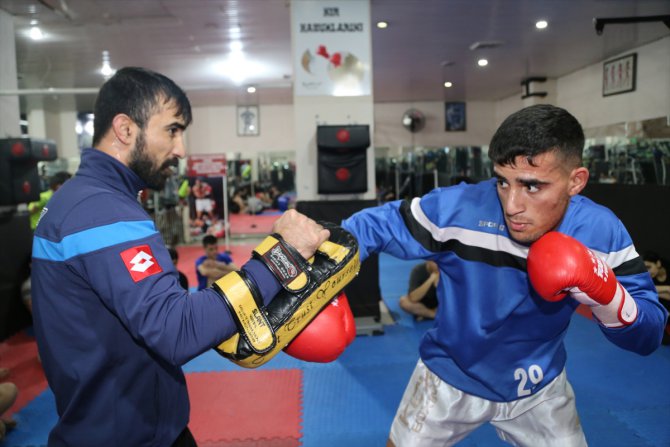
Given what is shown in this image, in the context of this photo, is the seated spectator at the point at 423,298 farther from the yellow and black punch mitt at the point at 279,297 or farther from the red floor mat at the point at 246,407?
the yellow and black punch mitt at the point at 279,297

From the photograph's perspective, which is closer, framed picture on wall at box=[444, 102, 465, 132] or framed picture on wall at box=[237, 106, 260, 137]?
framed picture on wall at box=[237, 106, 260, 137]

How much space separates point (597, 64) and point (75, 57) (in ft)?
30.6

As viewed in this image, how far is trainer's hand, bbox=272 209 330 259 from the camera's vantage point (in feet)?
4.21

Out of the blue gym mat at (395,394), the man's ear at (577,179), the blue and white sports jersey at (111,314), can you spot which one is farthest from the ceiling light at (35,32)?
the man's ear at (577,179)

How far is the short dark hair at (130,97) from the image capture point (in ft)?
4.19

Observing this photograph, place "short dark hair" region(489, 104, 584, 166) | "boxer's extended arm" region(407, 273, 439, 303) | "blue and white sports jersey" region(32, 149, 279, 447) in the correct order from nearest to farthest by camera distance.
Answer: "blue and white sports jersey" region(32, 149, 279, 447)
"short dark hair" region(489, 104, 584, 166)
"boxer's extended arm" region(407, 273, 439, 303)

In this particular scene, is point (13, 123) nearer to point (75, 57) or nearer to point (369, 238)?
point (75, 57)

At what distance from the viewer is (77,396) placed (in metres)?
1.21

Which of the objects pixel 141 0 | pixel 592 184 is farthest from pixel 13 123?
pixel 592 184

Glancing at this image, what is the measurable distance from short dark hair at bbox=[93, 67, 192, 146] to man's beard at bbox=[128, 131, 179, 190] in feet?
0.17

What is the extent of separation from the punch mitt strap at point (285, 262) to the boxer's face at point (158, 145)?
0.38m

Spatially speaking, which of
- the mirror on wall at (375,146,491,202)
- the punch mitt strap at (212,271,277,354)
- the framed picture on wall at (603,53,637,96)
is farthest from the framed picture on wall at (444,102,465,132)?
the punch mitt strap at (212,271,277,354)

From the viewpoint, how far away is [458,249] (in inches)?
67.7

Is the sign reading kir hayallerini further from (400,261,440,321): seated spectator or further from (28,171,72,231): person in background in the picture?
(28,171,72,231): person in background
